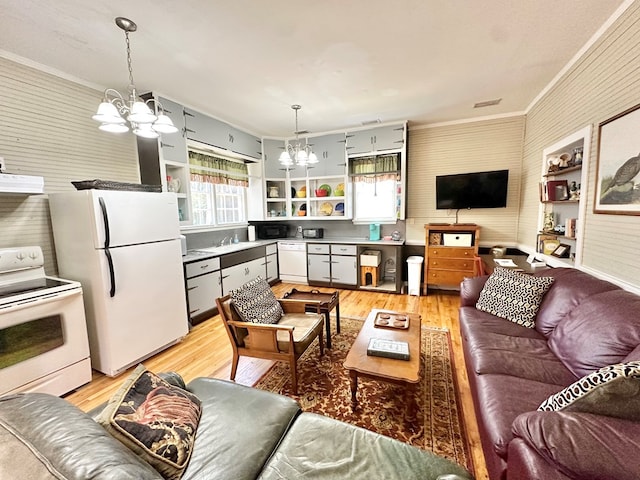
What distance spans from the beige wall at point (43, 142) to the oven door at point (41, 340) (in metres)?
0.79

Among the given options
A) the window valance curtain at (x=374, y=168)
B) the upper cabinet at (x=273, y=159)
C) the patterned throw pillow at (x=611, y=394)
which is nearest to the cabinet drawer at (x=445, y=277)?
the window valance curtain at (x=374, y=168)

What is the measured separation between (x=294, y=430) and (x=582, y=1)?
330cm

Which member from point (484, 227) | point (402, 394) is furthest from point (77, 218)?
point (484, 227)

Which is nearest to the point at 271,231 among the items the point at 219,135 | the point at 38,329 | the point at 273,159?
the point at 273,159

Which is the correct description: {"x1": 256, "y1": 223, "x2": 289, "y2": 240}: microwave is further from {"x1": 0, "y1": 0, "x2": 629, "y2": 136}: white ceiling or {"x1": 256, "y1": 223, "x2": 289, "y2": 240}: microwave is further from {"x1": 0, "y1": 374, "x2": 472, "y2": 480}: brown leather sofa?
{"x1": 0, "y1": 374, "x2": 472, "y2": 480}: brown leather sofa

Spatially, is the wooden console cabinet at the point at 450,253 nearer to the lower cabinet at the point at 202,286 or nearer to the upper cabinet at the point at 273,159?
the upper cabinet at the point at 273,159

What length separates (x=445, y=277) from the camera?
4.34 metres

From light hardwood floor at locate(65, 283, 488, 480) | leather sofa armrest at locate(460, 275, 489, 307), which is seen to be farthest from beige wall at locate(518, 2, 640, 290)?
light hardwood floor at locate(65, 283, 488, 480)

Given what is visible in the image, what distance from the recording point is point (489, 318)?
240cm

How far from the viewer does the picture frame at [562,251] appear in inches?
111

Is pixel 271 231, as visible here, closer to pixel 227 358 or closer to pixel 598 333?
pixel 227 358

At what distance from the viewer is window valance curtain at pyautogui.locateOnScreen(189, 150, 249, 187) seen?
13.5ft

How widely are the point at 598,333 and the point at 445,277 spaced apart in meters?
2.77

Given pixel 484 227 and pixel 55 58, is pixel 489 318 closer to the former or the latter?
pixel 484 227
